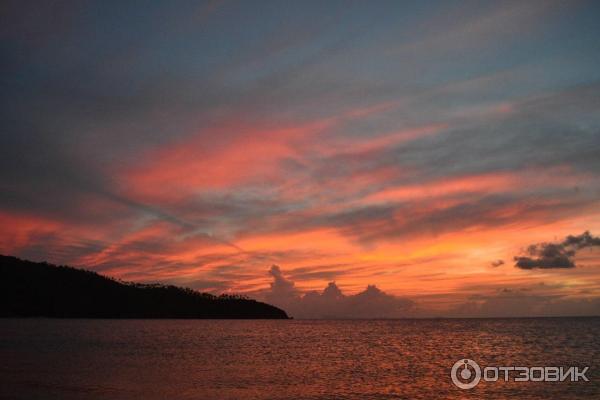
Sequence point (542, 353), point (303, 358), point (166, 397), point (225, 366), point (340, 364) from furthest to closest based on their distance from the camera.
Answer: point (542, 353) < point (303, 358) < point (340, 364) < point (225, 366) < point (166, 397)

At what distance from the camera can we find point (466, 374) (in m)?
59.0

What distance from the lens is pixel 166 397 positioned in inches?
1686

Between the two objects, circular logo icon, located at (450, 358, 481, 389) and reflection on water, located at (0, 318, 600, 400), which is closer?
reflection on water, located at (0, 318, 600, 400)

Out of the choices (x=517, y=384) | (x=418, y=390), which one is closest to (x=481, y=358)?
(x=517, y=384)

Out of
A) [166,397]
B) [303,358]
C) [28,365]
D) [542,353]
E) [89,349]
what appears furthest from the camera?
[542,353]

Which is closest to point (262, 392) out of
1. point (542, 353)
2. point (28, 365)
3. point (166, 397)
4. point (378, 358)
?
point (166, 397)

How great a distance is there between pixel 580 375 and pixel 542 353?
34.1 m

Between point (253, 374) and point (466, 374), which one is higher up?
point (253, 374)

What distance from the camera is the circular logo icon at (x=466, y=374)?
51.6m

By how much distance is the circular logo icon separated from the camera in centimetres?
5165

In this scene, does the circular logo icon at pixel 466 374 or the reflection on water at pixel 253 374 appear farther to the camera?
the circular logo icon at pixel 466 374

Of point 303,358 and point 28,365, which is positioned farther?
point 303,358

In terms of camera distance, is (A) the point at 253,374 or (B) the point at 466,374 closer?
(A) the point at 253,374

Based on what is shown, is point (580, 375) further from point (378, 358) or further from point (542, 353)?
point (542, 353)
